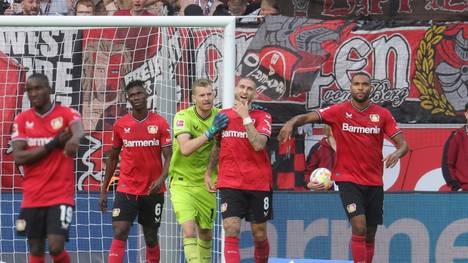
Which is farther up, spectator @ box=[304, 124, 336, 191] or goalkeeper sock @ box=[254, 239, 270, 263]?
spectator @ box=[304, 124, 336, 191]

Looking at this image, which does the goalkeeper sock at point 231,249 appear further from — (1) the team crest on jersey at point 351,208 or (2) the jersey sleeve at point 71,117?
(2) the jersey sleeve at point 71,117

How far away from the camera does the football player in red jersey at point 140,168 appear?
12336 mm

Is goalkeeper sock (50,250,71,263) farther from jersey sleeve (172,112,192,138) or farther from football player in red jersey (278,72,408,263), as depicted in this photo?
football player in red jersey (278,72,408,263)

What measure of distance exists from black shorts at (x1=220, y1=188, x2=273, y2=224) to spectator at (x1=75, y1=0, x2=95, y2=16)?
4.20 metres

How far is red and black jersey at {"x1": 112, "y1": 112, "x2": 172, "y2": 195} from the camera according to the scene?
1241cm

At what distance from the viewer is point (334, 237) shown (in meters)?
14.0

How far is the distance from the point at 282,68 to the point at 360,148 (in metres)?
2.11

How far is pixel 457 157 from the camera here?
14.0 meters

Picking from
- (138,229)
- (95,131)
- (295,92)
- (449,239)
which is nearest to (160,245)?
(138,229)

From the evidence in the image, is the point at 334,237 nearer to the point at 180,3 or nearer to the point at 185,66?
the point at 185,66

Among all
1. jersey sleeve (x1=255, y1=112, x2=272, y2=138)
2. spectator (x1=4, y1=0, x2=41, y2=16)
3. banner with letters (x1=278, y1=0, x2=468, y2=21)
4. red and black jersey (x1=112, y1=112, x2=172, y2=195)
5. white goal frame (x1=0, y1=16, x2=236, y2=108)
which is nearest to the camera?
jersey sleeve (x1=255, y1=112, x2=272, y2=138)

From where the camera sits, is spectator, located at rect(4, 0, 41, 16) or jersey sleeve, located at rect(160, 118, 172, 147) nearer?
jersey sleeve, located at rect(160, 118, 172, 147)

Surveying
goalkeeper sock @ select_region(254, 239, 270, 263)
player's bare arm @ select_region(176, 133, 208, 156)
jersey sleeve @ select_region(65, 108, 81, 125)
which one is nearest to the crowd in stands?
player's bare arm @ select_region(176, 133, 208, 156)

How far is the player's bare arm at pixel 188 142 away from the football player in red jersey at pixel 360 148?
3.40 feet
